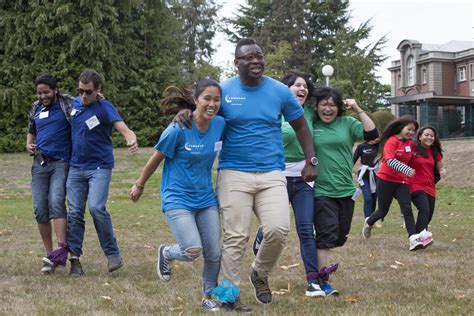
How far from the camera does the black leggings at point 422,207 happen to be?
887 cm

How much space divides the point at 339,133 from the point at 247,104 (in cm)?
116

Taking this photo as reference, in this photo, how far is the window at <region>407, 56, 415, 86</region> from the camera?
50781mm

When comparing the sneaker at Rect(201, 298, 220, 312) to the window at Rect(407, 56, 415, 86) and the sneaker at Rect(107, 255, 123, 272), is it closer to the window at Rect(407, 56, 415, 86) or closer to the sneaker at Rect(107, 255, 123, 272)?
the sneaker at Rect(107, 255, 123, 272)

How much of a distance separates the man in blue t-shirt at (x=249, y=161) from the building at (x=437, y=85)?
1588 inches

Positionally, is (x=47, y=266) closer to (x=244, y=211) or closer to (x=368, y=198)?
(x=244, y=211)

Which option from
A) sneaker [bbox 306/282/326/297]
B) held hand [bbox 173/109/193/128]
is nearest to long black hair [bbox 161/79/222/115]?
held hand [bbox 173/109/193/128]

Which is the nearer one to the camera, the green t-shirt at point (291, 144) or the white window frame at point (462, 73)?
the green t-shirt at point (291, 144)

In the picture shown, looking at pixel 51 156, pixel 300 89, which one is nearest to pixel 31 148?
pixel 51 156

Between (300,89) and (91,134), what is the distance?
2224 mm

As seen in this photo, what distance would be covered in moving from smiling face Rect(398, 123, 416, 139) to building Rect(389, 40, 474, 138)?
36415 millimetres

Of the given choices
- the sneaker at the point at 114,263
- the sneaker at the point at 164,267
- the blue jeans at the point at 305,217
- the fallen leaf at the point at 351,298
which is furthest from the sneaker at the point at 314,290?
the sneaker at the point at 114,263

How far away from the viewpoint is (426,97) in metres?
44.2

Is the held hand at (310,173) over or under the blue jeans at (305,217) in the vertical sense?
over

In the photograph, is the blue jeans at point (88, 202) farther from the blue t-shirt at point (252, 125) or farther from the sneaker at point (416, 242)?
the sneaker at point (416, 242)
